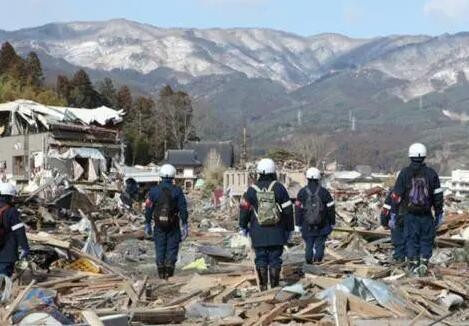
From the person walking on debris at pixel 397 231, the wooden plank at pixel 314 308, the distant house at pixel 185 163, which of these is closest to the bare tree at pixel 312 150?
the distant house at pixel 185 163

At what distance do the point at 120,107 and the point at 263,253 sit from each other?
78.2m

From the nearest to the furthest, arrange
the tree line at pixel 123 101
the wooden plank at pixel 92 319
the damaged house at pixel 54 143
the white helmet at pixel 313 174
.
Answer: the wooden plank at pixel 92 319 < the white helmet at pixel 313 174 < the damaged house at pixel 54 143 < the tree line at pixel 123 101

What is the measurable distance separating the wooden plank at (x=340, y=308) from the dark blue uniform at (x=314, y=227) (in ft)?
15.8

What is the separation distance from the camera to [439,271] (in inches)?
441

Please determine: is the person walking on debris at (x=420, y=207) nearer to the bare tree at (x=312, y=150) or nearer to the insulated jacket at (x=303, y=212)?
the insulated jacket at (x=303, y=212)

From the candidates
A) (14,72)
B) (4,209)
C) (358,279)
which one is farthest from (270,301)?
(14,72)

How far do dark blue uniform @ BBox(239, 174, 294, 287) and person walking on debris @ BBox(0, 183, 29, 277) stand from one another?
9.07 ft

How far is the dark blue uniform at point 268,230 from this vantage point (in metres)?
10.1

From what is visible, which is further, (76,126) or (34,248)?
(76,126)

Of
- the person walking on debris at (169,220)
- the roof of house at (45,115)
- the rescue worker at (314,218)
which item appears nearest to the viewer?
the person walking on debris at (169,220)

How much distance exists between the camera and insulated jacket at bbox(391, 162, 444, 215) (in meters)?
11.1

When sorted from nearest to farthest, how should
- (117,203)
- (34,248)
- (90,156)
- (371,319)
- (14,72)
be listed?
(371,319)
(34,248)
(117,203)
(90,156)
(14,72)

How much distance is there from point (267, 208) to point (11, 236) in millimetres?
3143

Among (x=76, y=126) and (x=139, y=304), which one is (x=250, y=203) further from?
(x=76, y=126)
